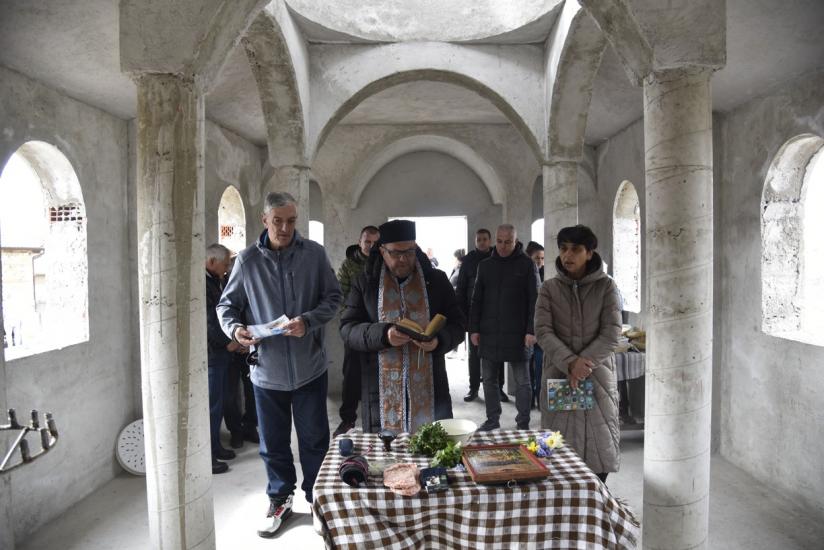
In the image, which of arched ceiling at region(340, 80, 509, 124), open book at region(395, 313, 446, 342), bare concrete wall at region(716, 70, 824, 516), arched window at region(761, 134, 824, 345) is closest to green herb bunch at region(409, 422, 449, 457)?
open book at region(395, 313, 446, 342)

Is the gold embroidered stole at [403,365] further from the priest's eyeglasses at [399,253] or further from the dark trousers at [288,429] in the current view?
the dark trousers at [288,429]

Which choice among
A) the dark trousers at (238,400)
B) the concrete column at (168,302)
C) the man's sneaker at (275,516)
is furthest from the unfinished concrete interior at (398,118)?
the dark trousers at (238,400)

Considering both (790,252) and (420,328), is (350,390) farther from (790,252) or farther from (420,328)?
(790,252)

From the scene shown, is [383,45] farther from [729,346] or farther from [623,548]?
[623,548]

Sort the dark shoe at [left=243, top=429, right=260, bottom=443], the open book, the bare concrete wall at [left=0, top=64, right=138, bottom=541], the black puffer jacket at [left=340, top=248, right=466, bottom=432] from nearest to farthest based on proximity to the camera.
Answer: the open book, the black puffer jacket at [left=340, top=248, right=466, bottom=432], the bare concrete wall at [left=0, top=64, right=138, bottom=541], the dark shoe at [left=243, top=429, right=260, bottom=443]

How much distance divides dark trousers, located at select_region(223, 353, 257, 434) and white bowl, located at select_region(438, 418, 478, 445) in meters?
3.65

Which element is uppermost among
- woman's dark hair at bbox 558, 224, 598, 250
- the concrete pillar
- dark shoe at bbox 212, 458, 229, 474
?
woman's dark hair at bbox 558, 224, 598, 250

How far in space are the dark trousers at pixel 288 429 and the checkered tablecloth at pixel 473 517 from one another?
168 cm

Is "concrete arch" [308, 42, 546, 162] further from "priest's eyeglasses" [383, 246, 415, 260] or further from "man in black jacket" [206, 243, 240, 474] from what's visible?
"priest's eyeglasses" [383, 246, 415, 260]

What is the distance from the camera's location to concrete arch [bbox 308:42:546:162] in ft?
24.0

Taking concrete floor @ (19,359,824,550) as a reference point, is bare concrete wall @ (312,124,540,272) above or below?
above

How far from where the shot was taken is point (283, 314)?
4098 millimetres

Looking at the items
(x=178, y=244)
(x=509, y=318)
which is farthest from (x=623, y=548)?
(x=509, y=318)

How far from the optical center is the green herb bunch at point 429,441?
288cm
